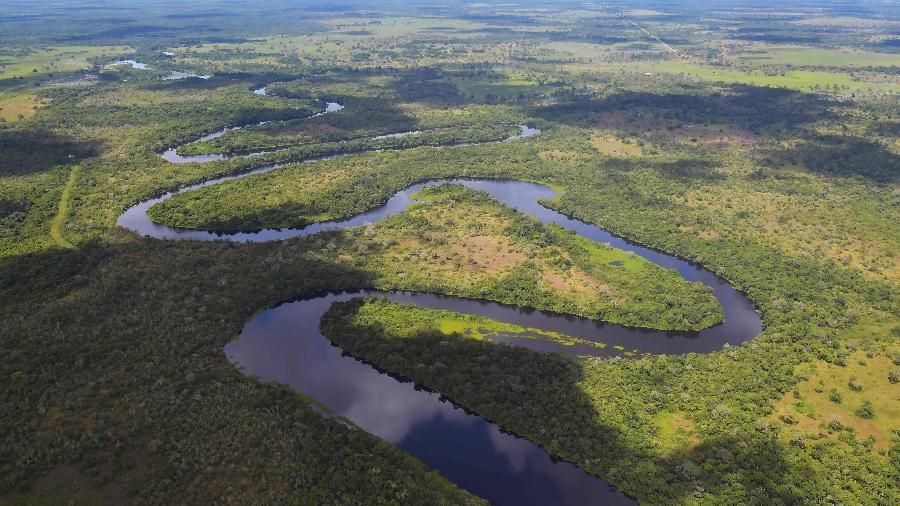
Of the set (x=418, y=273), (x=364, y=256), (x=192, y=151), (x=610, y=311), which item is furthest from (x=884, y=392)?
(x=192, y=151)

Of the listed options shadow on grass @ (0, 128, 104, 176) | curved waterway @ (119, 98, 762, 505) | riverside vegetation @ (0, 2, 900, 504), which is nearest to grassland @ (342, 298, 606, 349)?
riverside vegetation @ (0, 2, 900, 504)

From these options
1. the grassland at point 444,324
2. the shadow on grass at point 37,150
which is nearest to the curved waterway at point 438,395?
the grassland at point 444,324

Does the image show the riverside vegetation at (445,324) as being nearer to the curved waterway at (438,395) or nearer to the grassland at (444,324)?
the grassland at (444,324)

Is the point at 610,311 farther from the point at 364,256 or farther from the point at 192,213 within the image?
the point at 192,213

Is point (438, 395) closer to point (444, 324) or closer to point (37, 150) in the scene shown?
point (444, 324)

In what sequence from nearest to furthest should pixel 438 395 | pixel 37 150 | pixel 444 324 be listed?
pixel 438 395 → pixel 444 324 → pixel 37 150

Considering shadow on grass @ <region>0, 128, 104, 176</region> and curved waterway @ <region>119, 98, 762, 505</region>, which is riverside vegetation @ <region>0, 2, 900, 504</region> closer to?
shadow on grass @ <region>0, 128, 104, 176</region>

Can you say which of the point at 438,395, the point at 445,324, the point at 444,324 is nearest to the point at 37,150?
the point at 444,324

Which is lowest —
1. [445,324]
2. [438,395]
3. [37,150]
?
[438,395]
